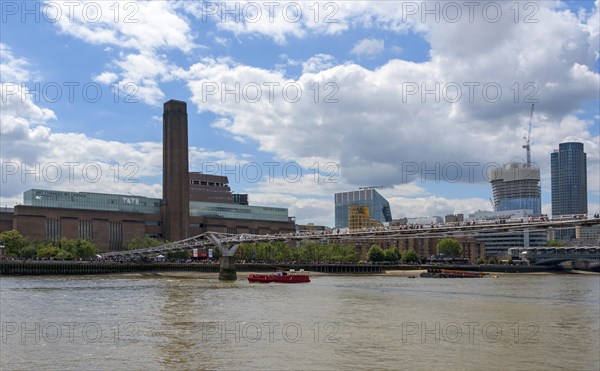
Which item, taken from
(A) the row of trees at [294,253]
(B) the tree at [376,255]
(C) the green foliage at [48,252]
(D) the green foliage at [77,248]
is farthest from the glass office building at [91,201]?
(B) the tree at [376,255]

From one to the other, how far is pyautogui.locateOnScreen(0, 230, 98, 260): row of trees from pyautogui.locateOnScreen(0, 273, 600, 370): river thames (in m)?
81.4

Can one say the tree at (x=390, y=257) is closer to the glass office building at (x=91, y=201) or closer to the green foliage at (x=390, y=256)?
the green foliage at (x=390, y=256)

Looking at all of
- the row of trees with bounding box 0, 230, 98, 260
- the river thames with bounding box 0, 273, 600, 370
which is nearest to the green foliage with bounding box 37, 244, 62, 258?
the row of trees with bounding box 0, 230, 98, 260

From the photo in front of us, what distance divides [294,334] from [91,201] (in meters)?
151

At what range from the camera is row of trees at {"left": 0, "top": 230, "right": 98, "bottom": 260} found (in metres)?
136

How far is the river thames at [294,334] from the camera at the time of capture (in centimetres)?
2842

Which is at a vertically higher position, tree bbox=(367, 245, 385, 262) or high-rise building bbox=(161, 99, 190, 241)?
high-rise building bbox=(161, 99, 190, 241)

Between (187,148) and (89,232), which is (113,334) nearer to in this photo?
(89,232)

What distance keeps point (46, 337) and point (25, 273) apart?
89.3 metres

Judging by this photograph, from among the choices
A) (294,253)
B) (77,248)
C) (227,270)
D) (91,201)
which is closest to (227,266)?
(227,270)

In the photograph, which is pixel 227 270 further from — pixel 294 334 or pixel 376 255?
pixel 376 255

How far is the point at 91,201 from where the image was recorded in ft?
581

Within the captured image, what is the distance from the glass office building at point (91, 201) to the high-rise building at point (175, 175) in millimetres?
5156

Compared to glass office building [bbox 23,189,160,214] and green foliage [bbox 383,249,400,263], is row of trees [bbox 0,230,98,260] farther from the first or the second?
green foliage [bbox 383,249,400,263]
